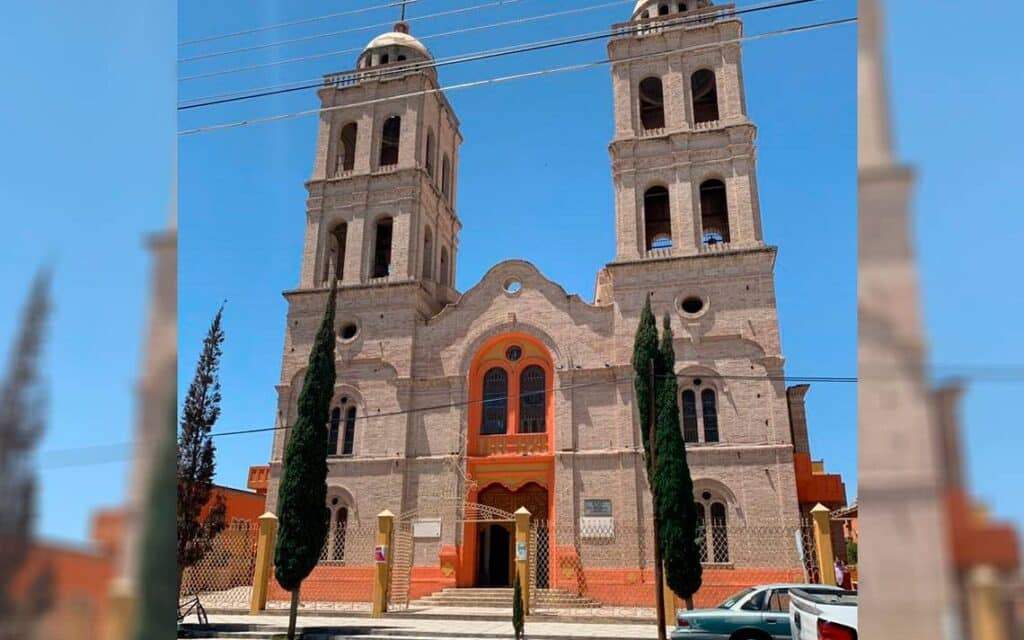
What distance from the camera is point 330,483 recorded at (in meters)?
20.0

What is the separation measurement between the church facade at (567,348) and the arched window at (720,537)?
8 centimetres

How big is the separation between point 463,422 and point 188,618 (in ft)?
27.9

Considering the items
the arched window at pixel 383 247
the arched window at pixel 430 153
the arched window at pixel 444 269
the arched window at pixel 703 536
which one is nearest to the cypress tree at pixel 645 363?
the arched window at pixel 703 536

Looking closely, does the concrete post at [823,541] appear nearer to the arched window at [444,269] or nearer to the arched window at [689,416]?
the arched window at [689,416]

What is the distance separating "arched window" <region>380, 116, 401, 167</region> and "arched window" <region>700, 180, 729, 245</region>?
11.8 metres

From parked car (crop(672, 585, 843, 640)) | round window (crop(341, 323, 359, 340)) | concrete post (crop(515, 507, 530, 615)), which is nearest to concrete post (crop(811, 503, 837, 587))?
concrete post (crop(515, 507, 530, 615))

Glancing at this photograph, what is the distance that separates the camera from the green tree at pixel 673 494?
1443cm

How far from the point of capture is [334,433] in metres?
20.9

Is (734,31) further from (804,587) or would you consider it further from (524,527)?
(804,587)

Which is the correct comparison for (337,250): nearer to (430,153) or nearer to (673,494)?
(430,153)

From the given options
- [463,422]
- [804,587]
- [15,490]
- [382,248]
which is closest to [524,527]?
[463,422]

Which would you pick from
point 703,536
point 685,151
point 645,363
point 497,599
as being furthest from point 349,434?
point 685,151

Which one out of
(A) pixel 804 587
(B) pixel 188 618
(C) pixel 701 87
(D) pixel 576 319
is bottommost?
(B) pixel 188 618

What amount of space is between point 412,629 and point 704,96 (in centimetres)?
1943
